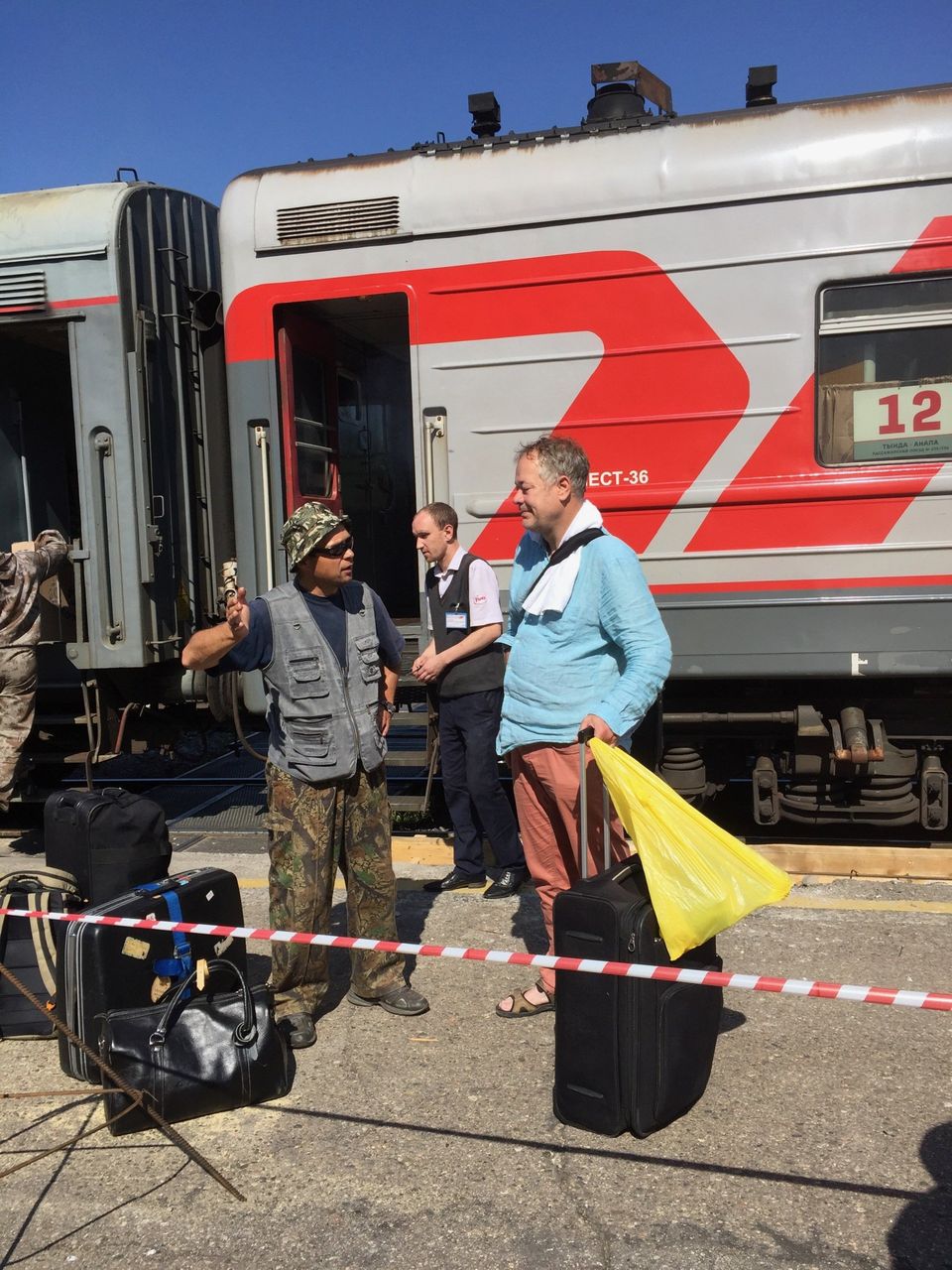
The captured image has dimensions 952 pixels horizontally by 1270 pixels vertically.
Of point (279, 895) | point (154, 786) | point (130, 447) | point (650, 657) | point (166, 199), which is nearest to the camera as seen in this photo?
point (650, 657)

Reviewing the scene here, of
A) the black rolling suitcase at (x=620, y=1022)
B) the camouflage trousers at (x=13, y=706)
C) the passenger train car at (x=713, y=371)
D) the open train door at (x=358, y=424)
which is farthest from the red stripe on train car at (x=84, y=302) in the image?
the black rolling suitcase at (x=620, y=1022)

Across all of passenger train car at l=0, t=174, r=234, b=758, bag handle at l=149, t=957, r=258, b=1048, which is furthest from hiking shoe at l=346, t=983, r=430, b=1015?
passenger train car at l=0, t=174, r=234, b=758

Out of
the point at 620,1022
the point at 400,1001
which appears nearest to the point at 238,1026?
the point at 400,1001

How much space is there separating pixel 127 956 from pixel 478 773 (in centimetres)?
199

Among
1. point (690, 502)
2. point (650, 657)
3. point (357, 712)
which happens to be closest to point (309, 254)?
point (690, 502)

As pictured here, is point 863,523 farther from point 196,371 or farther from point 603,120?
point 196,371

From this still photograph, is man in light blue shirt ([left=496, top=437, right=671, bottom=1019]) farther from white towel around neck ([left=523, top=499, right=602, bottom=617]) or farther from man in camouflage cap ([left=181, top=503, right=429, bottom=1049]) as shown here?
man in camouflage cap ([left=181, top=503, right=429, bottom=1049])

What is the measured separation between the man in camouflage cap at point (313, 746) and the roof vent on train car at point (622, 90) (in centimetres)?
336

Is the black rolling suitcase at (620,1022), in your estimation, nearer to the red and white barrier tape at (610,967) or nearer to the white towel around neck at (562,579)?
the red and white barrier tape at (610,967)

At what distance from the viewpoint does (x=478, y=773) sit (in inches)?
190

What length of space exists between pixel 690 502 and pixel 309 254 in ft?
7.54

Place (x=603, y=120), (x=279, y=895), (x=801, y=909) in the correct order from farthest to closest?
(x=603, y=120)
(x=801, y=909)
(x=279, y=895)

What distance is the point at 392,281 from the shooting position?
5.20 metres

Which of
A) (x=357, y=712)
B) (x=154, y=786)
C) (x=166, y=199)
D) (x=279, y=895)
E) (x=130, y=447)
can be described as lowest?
(x=154, y=786)
